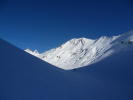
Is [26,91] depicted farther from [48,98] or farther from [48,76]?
[48,76]

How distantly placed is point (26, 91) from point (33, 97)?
749mm

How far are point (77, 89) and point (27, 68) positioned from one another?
5873 mm

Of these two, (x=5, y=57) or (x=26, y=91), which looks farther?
(x=5, y=57)

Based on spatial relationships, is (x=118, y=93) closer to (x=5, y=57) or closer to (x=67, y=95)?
(x=67, y=95)

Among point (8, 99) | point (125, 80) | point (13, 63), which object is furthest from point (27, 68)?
point (125, 80)

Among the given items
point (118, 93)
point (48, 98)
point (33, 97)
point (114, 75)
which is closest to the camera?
point (33, 97)

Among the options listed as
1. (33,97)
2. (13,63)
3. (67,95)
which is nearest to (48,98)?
(33,97)

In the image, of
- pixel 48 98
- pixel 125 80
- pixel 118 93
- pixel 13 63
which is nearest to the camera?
pixel 48 98

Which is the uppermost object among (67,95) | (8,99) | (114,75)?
(114,75)

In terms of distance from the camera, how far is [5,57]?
16.8m

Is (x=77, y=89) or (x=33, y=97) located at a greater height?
(x=77, y=89)

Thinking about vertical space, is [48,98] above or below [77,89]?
below

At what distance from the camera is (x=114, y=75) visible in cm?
3247

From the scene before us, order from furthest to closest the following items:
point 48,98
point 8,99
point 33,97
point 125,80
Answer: point 125,80 → point 48,98 → point 33,97 → point 8,99
